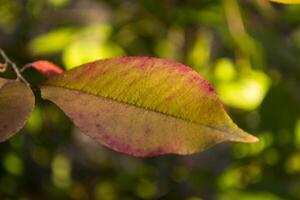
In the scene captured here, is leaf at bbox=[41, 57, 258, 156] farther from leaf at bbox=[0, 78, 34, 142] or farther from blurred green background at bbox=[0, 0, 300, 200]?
blurred green background at bbox=[0, 0, 300, 200]

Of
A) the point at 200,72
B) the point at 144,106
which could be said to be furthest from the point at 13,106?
the point at 200,72

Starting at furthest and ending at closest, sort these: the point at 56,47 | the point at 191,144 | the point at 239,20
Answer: the point at 56,47, the point at 239,20, the point at 191,144

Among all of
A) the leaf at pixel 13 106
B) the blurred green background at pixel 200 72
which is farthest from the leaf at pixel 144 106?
the blurred green background at pixel 200 72

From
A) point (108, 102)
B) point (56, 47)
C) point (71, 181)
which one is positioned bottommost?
point (71, 181)

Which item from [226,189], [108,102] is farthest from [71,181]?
[108,102]

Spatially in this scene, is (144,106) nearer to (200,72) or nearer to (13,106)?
(13,106)

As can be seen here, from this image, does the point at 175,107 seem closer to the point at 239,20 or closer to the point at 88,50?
the point at 239,20
